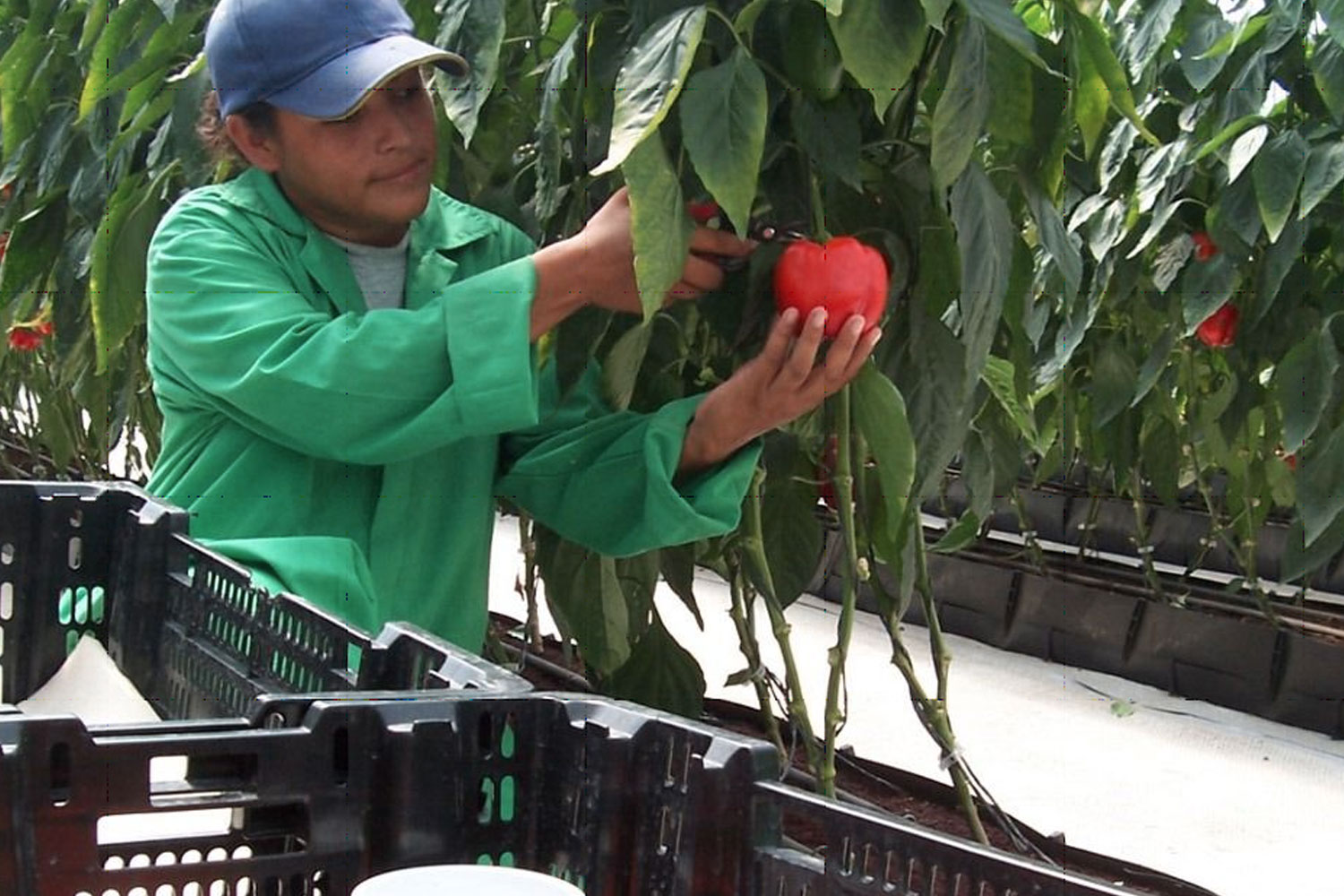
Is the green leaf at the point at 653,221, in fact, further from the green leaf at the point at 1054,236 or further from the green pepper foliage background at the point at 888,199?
the green leaf at the point at 1054,236

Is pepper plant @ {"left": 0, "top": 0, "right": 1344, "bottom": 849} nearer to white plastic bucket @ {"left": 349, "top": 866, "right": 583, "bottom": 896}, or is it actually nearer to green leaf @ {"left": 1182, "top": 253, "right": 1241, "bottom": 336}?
green leaf @ {"left": 1182, "top": 253, "right": 1241, "bottom": 336}

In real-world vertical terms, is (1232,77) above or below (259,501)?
above

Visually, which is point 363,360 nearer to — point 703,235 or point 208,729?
point 703,235

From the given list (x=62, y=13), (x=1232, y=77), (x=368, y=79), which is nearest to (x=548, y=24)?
(x=368, y=79)

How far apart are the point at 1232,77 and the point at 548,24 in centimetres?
129

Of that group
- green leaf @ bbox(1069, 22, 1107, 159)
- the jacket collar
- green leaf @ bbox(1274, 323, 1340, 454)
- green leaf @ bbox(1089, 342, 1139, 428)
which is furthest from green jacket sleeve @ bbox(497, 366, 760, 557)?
green leaf @ bbox(1089, 342, 1139, 428)

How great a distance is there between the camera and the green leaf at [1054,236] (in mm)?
1220

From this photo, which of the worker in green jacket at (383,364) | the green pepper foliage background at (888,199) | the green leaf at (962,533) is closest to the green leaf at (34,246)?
the green pepper foliage background at (888,199)

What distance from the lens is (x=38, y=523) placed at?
3.82ft

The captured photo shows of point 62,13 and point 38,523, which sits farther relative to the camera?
point 62,13

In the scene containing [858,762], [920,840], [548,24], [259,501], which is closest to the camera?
[920,840]

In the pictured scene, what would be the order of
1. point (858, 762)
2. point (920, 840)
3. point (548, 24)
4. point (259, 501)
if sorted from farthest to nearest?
point (858, 762) < point (548, 24) < point (259, 501) < point (920, 840)

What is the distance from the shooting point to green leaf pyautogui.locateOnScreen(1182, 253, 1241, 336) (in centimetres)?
236

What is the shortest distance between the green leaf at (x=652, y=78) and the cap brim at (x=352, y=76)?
196 millimetres
